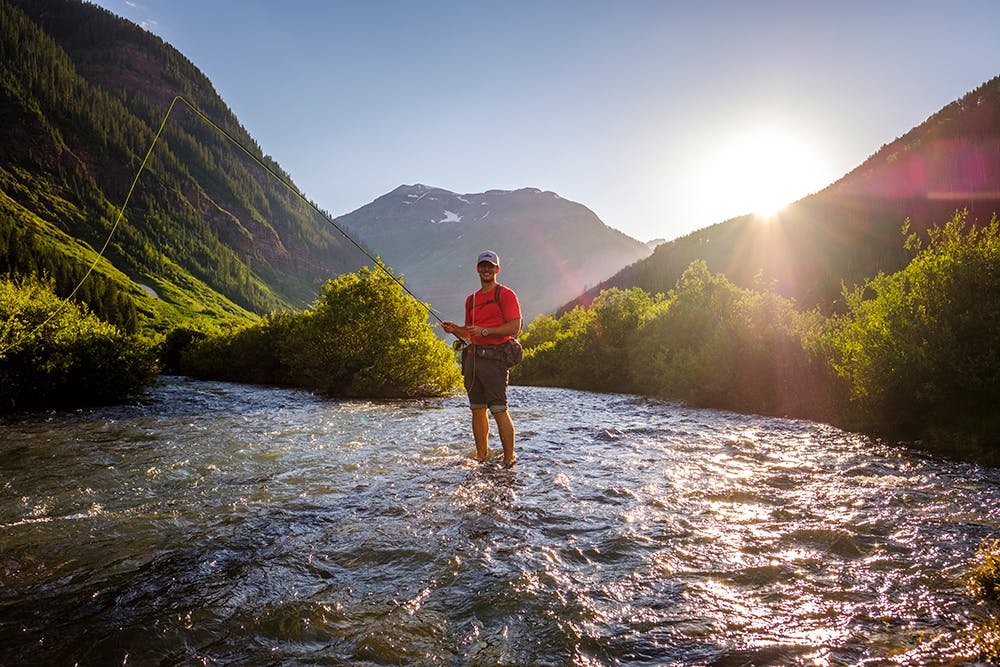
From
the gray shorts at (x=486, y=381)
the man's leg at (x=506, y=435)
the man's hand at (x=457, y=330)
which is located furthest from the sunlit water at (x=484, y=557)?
the man's hand at (x=457, y=330)

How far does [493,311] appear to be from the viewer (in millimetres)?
9219

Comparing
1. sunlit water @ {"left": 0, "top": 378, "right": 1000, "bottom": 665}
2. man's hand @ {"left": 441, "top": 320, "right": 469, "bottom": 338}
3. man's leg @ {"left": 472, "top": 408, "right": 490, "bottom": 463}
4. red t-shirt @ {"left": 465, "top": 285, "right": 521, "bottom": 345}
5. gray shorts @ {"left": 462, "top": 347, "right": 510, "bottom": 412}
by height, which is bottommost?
sunlit water @ {"left": 0, "top": 378, "right": 1000, "bottom": 665}

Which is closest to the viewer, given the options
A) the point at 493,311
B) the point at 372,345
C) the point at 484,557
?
the point at 484,557

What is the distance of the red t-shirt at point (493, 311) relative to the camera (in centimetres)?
915

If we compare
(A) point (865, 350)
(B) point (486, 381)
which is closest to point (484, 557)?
(B) point (486, 381)

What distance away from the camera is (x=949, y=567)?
4.60m

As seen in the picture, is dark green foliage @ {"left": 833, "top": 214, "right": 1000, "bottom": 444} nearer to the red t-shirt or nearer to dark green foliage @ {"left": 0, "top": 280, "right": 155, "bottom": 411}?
the red t-shirt

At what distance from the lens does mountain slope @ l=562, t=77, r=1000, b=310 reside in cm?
10525

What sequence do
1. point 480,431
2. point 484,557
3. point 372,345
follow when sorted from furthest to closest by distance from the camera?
point 372,345 < point 480,431 < point 484,557

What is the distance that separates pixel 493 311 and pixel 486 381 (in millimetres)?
1259

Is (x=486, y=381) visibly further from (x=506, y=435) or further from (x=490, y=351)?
(x=506, y=435)

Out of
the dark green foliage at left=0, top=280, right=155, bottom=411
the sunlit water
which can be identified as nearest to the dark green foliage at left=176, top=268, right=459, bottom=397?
the dark green foliage at left=0, top=280, right=155, bottom=411

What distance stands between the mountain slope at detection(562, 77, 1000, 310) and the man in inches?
3726

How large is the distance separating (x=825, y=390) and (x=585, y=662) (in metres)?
18.2
